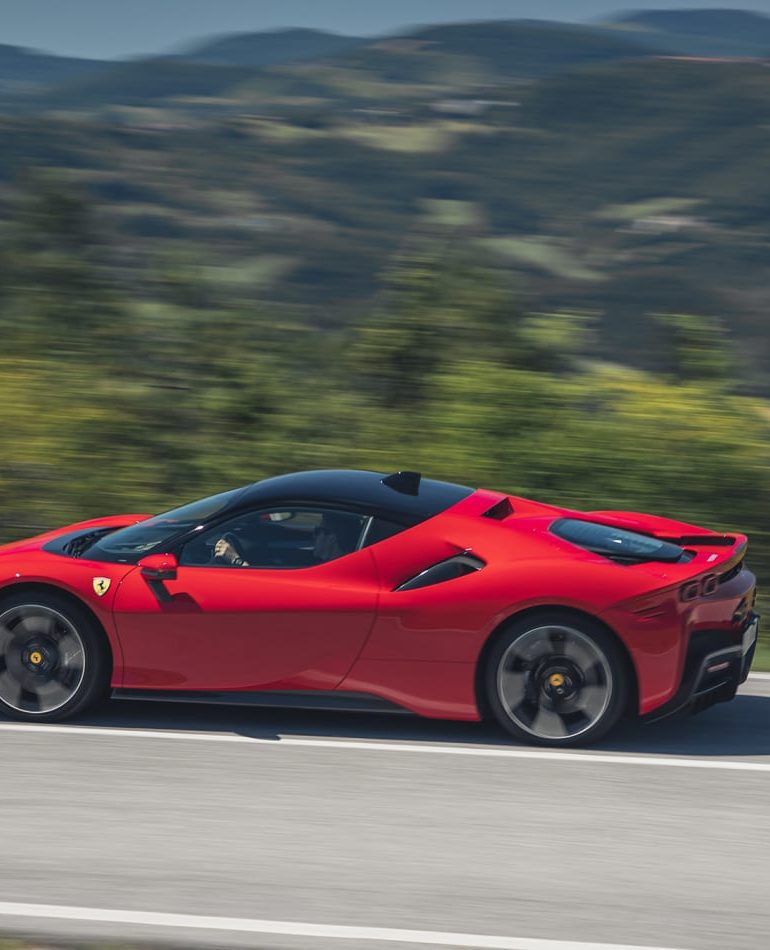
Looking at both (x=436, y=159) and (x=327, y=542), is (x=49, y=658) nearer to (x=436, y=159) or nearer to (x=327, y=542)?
(x=327, y=542)

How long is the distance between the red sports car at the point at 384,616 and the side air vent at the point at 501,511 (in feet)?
0.06

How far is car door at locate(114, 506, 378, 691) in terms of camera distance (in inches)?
219

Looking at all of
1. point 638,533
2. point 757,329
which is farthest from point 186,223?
point 638,533

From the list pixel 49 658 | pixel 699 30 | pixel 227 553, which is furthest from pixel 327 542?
pixel 699 30

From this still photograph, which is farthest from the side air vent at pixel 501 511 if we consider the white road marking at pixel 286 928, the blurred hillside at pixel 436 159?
the blurred hillside at pixel 436 159

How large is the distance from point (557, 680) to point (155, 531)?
1.98 meters

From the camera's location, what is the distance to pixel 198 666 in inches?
223

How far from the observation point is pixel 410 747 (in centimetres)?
567

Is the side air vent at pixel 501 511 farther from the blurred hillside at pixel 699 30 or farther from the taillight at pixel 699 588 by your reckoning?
the blurred hillside at pixel 699 30

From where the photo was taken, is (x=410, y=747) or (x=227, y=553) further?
(x=227, y=553)

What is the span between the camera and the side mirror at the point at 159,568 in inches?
222

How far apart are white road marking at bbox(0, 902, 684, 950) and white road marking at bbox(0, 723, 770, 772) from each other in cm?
180

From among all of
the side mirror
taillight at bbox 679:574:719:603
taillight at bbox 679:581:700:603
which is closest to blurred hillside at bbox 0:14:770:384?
taillight at bbox 679:574:719:603

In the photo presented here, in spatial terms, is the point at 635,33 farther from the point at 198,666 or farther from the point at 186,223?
the point at 198,666
